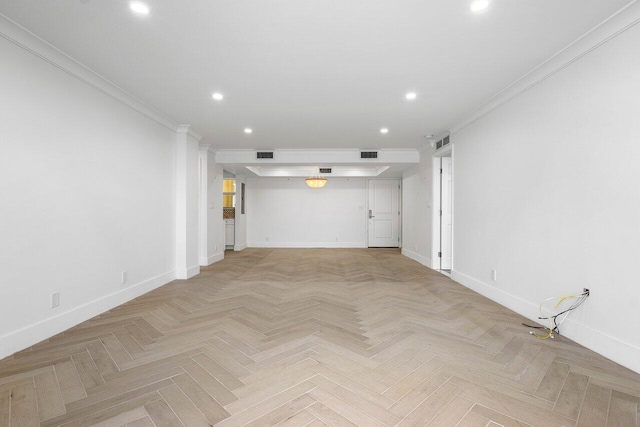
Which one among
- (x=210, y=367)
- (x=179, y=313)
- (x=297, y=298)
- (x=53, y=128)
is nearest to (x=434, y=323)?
(x=297, y=298)

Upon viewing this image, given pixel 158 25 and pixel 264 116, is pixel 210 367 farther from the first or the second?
pixel 264 116

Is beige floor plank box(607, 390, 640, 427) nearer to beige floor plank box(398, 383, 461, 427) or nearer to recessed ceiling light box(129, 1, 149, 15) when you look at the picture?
beige floor plank box(398, 383, 461, 427)

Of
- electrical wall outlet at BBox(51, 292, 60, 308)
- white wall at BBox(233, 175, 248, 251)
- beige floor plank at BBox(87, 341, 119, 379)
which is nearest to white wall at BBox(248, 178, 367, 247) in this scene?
white wall at BBox(233, 175, 248, 251)

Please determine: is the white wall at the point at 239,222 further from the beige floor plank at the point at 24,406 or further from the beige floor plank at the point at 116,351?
the beige floor plank at the point at 24,406

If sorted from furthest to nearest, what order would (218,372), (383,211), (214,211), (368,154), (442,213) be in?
(383,211)
(368,154)
(214,211)
(442,213)
(218,372)

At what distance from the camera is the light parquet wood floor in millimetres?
1442

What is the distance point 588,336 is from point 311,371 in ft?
7.44

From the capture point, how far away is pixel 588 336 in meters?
2.19

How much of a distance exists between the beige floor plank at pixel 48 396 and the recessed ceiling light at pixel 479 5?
3514 mm

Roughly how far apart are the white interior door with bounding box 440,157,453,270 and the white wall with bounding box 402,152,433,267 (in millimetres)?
219

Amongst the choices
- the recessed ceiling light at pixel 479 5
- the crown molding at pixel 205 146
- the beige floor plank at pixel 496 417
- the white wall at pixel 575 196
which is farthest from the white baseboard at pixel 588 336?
the crown molding at pixel 205 146

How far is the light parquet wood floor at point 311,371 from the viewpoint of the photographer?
4.73 feet

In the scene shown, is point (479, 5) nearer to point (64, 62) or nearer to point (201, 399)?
point (201, 399)

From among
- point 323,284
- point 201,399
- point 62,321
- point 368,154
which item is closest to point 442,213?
point 368,154
